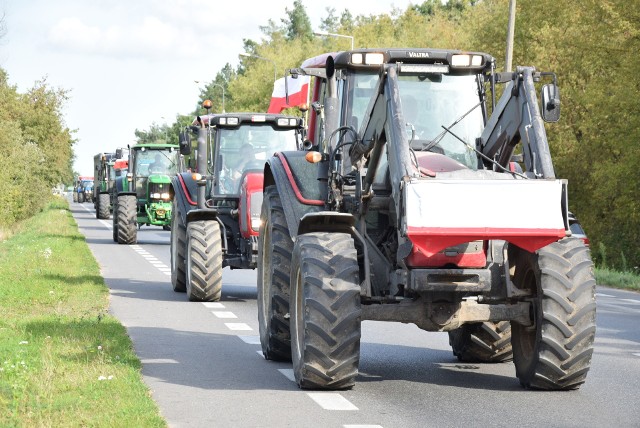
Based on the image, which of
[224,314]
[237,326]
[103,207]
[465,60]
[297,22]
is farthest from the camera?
[297,22]

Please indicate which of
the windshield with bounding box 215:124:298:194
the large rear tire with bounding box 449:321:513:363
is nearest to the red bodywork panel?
the windshield with bounding box 215:124:298:194

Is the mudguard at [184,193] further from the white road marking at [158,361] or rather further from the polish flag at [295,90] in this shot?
the white road marking at [158,361]

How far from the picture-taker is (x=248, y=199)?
19406 millimetres

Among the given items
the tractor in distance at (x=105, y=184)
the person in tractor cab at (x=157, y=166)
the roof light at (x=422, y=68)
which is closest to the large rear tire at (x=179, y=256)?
the roof light at (x=422, y=68)

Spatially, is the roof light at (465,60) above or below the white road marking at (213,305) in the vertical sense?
above

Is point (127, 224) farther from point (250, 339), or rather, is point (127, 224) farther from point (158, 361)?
point (158, 361)

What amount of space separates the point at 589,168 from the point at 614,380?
42.7 meters

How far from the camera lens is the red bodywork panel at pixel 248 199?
763 inches

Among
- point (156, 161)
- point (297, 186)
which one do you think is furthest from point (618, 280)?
point (156, 161)

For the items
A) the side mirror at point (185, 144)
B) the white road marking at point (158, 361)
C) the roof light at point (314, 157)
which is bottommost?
the white road marking at point (158, 361)

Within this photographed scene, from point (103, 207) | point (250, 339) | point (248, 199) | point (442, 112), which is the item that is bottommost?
point (103, 207)

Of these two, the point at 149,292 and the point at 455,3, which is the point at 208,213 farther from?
the point at 455,3

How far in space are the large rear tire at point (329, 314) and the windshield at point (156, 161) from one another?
33.0 m

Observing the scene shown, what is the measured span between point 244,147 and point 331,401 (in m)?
12.1
